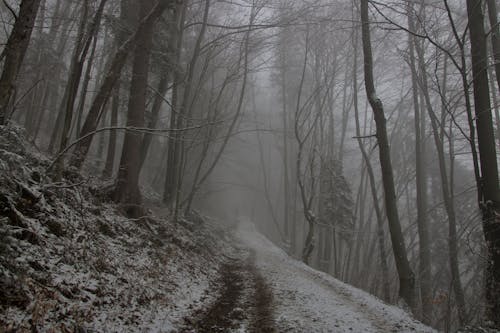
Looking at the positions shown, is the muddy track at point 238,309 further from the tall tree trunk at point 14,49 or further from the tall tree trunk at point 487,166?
the tall tree trunk at point 14,49

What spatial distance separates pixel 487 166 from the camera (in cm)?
670

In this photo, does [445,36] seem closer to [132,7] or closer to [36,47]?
[132,7]

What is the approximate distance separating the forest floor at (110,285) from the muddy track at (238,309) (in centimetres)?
2

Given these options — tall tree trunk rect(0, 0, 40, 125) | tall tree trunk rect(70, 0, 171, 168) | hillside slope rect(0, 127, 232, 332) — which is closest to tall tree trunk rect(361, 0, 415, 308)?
hillside slope rect(0, 127, 232, 332)

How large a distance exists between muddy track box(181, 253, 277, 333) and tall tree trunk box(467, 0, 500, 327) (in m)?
3.98

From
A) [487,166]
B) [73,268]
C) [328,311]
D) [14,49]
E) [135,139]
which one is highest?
[14,49]

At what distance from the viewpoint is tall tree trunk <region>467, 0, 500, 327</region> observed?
6203 millimetres

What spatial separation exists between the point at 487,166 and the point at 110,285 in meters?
7.11

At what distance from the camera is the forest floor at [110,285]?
4.09m

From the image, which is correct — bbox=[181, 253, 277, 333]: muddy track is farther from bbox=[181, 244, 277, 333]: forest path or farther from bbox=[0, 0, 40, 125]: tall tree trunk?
bbox=[0, 0, 40, 125]: tall tree trunk

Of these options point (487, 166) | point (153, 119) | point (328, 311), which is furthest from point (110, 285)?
point (153, 119)

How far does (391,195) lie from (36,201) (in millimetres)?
8807

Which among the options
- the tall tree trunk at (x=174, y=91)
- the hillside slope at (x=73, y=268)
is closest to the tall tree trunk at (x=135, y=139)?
the hillside slope at (x=73, y=268)

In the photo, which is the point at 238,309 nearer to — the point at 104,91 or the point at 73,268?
the point at 73,268
